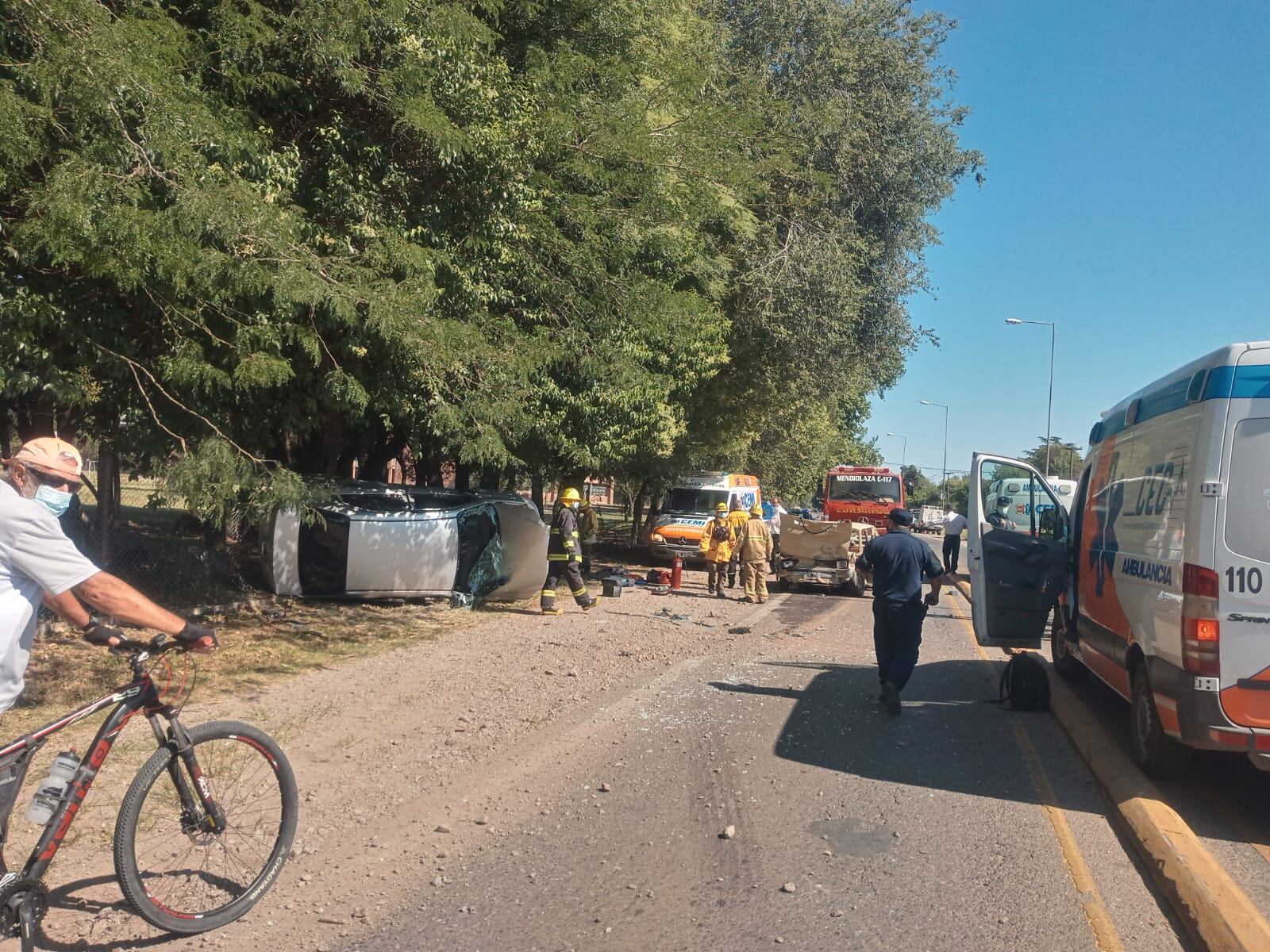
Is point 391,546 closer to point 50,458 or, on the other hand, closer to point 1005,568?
point 1005,568

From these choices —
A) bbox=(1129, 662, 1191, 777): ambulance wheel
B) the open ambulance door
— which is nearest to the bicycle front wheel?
bbox=(1129, 662, 1191, 777): ambulance wheel

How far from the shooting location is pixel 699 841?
18.2 ft

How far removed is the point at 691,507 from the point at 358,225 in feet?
56.1

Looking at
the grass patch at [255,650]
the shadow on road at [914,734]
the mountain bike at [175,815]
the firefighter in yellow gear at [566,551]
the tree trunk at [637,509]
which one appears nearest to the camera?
the mountain bike at [175,815]

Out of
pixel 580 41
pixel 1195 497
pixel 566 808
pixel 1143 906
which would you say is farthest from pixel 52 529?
pixel 580 41

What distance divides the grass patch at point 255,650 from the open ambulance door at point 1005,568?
237 inches

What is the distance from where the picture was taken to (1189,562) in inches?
234

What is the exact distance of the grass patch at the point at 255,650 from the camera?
817cm

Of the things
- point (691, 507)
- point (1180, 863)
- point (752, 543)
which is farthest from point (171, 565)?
point (691, 507)

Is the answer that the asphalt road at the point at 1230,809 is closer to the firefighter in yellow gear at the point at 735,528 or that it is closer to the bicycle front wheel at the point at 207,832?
the bicycle front wheel at the point at 207,832

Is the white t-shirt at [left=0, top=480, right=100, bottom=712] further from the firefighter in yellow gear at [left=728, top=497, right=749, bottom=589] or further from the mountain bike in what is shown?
the firefighter in yellow gear at [left=728, top=497, right=749, bottom=589]

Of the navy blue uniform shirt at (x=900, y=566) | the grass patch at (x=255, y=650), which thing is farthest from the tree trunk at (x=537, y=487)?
the navy blue uniform shirt at (x=900, y=566)

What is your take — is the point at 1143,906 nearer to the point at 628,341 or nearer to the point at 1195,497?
the point at 1195,497

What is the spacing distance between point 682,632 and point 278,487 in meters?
6.09
